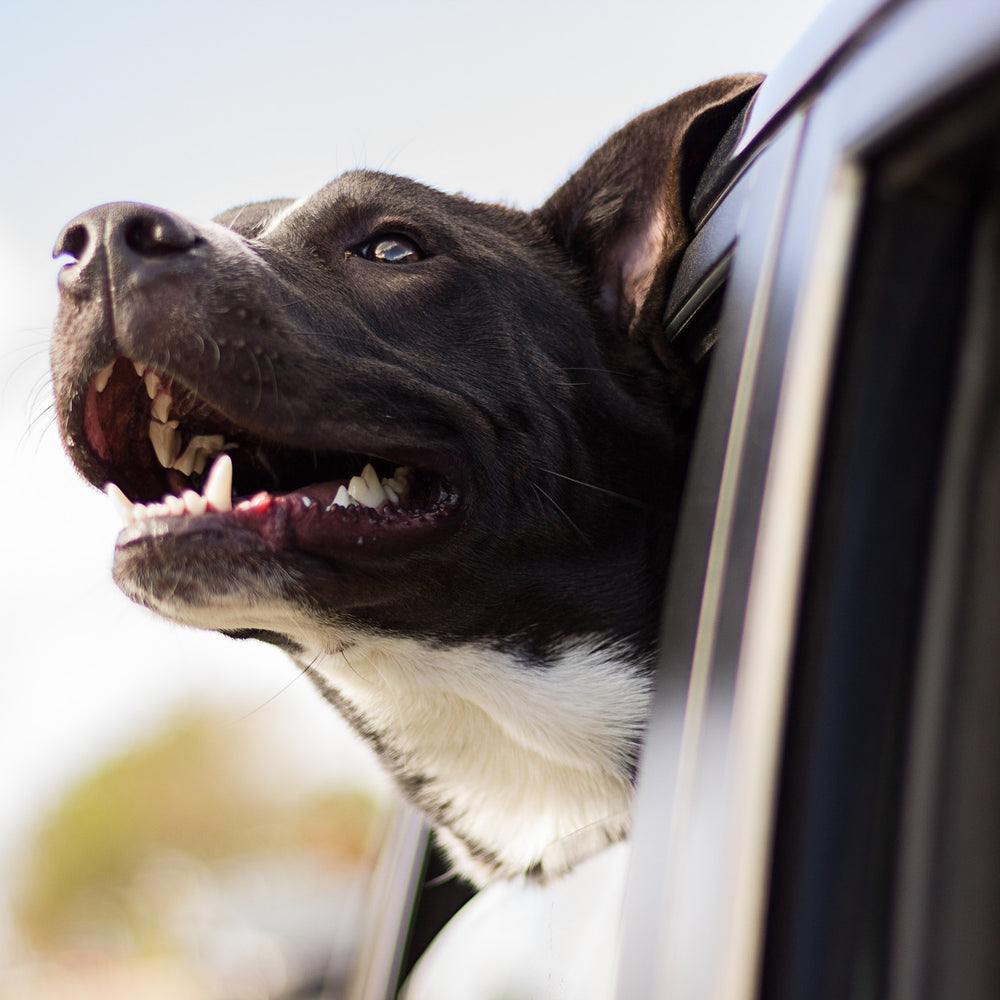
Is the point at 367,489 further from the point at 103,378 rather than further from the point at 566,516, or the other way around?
the point at 103,378

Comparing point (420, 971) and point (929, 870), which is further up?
point (929, 870)

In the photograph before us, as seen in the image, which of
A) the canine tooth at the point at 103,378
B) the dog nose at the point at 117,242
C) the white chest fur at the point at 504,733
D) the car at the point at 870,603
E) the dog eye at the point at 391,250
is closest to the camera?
the car at the point at 870,603

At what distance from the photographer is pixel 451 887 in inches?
108

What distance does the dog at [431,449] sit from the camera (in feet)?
6.50

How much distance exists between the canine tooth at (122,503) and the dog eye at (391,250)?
2.31 ft

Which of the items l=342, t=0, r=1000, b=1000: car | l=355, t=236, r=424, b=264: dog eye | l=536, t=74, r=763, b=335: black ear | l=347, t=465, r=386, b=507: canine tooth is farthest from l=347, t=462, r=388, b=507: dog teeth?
l=342, t=0, r=1000, b=1000: car

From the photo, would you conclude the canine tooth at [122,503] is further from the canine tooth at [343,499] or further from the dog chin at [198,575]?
the canine tooth at [343,499]

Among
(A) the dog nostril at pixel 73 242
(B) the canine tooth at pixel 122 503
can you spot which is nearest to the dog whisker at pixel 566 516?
(B) the canine tooth at pixel 122 503

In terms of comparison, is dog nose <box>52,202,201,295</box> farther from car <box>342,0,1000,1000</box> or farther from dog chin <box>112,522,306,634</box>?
car <box>342,0,1000,1000</box>

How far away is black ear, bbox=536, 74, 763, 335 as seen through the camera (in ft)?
6.55

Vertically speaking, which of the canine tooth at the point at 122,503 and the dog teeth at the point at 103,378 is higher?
the dog teeth at the point at 103,378

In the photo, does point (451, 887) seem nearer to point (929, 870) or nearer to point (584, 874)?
point (584, 874)

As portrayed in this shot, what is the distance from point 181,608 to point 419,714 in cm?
70

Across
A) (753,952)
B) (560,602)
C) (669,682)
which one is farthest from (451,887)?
(753,952)
